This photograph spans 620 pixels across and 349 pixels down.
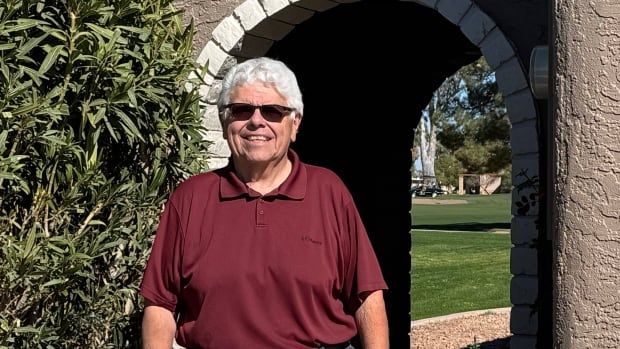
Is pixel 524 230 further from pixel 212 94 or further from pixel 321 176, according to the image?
pixel 321 176

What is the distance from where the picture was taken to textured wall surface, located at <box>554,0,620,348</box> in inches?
122

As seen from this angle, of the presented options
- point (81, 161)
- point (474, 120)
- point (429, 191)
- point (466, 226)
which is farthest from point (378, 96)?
point (429, 191)

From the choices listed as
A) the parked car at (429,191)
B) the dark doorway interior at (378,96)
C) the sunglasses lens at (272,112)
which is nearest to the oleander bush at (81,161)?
the sunglasses lens at (272,112)

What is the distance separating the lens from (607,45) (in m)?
3.15

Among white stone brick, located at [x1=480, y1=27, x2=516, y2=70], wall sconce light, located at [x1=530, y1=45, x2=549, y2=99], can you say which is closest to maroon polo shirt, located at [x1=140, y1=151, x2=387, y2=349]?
wall sconce light, located at [x1=530, y1=45, x2=549, y2=99]

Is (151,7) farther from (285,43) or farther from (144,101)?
(285,43)

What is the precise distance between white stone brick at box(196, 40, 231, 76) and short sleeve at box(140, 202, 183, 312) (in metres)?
3.28

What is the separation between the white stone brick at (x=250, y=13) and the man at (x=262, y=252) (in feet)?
10.2

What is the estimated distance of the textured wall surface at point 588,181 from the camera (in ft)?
10.2

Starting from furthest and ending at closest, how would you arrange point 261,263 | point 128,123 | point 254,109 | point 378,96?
point 378,96
point 128,123
point 254,109
point 261,263

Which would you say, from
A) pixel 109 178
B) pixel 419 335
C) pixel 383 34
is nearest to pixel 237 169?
pixel 109 178

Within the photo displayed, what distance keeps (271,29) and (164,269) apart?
3450mm

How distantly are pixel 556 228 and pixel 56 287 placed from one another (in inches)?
87.0

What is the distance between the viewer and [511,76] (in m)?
5.03
